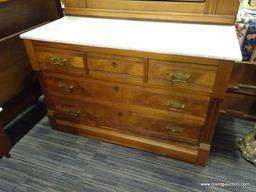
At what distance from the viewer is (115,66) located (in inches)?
50.8

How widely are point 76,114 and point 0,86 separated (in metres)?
0.58

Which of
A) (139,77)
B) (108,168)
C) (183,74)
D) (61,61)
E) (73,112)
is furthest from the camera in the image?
(73,112)

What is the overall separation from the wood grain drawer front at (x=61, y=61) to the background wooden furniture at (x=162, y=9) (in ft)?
1.49

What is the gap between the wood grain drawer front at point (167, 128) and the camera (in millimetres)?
1383

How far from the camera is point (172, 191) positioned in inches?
53.4

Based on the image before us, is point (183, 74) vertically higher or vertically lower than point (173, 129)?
higher

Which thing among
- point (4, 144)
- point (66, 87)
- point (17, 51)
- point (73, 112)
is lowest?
point (4, 144)

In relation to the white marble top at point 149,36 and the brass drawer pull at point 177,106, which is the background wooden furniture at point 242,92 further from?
the brass drawer pull at point 177,106

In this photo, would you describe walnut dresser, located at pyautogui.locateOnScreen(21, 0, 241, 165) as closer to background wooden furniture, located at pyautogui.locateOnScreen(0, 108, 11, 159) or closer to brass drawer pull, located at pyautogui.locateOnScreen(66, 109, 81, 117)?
brass drawer pull, located at pyautogui.locateOnScreen(66, 109, 81, 117)

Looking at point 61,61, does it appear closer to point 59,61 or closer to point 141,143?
point 59,61

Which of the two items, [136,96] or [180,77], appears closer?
[180,77]

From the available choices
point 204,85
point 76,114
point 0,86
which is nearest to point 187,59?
point 204,85

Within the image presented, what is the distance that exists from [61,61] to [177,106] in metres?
0.77

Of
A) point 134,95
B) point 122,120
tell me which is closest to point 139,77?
point 134,95
